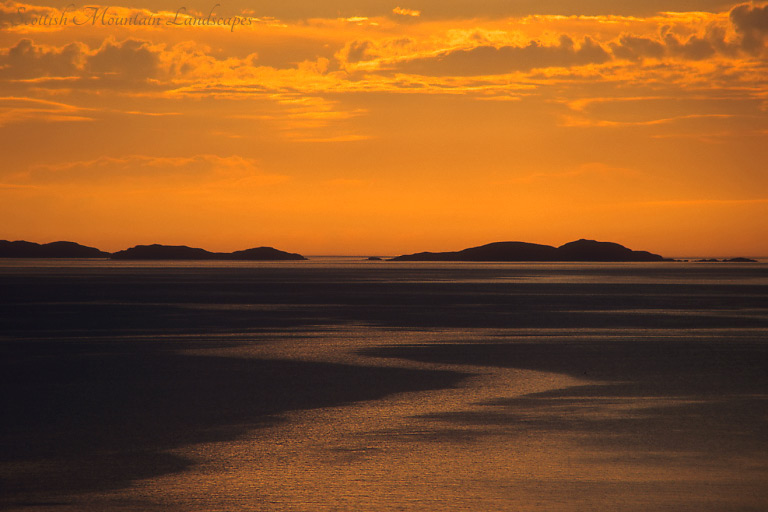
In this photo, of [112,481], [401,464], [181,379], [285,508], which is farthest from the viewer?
[181,379]

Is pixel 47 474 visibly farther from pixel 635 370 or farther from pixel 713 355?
pixel 713 355

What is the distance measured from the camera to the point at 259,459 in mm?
13672

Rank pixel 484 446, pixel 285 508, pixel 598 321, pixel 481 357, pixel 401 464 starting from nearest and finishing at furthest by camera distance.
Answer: pixel 285 508, pixel 401 464, pixel 484 446, pixel 481 357, pixel 598 321

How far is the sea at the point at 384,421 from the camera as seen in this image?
38.6 ft

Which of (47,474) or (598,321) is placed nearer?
(47,474)

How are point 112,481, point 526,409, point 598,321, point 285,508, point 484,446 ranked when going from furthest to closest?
point 598,321
point 526,409
point 484,446
point 112,481
point 285,508

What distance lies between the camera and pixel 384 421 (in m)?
16.9

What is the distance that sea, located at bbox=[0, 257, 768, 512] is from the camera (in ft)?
38.6

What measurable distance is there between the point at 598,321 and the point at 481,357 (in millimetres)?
17676

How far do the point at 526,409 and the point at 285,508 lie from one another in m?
8.17

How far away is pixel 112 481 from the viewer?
40.5ft

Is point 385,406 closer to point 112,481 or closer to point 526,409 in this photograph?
point 526,409

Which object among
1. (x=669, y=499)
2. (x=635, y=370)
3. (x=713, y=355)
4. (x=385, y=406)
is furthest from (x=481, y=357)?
(x=669, y=499)

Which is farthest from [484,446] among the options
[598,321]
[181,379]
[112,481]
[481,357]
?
[598,321]
